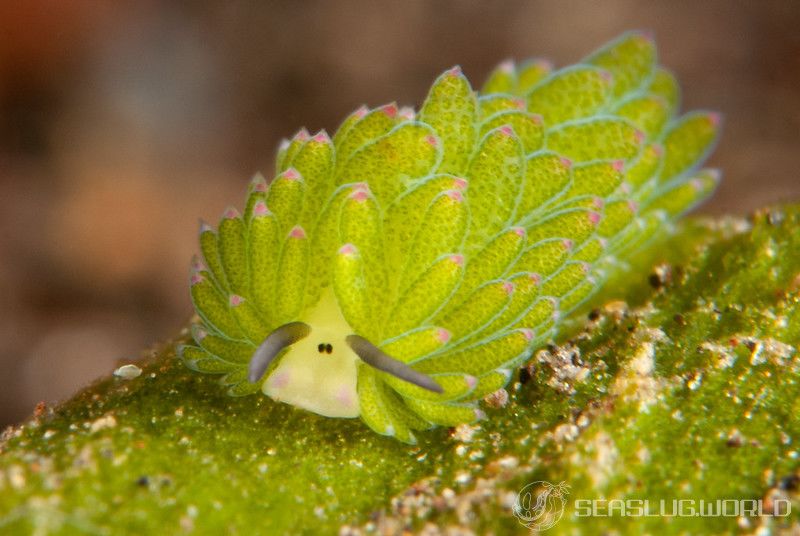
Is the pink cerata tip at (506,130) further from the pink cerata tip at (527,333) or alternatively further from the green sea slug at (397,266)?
the pink cerata tip at (527,333)

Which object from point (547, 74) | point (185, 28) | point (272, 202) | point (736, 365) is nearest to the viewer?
point (272, 202)

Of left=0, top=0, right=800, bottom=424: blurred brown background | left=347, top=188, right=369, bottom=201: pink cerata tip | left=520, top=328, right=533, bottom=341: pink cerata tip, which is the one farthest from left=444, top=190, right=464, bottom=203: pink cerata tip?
left=0, top=0, right=800, bottom=424: blurred brown background

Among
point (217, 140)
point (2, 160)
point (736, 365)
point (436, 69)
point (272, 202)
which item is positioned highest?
point (436, 69)

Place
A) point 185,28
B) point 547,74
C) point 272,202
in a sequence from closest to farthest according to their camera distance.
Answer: point 272,202
point 547,74
point 185,28

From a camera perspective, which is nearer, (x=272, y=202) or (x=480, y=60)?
(x=272, y=202)

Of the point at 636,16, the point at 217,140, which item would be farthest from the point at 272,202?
the point at 636,16

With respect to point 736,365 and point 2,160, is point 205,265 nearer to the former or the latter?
point 736,365

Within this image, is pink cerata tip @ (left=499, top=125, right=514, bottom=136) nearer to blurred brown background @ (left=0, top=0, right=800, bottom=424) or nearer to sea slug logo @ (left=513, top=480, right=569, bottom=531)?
sea slug logo @ (left=513, top=480, right=569, bottom=531)
